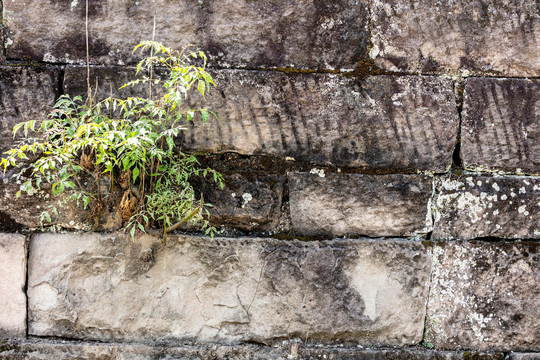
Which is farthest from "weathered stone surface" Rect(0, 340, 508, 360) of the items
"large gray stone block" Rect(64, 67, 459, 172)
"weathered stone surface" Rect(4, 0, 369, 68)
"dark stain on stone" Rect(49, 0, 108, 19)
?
"dark stain on stone" Rect(49, 0, 108, 19)

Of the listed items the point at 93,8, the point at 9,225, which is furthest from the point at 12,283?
the point at 93,8

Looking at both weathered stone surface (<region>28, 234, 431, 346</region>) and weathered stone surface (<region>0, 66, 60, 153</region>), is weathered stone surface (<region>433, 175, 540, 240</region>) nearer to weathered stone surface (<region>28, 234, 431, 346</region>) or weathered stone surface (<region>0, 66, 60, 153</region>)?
weathered stone surface (<region>28, 234, 431, 346</region>)

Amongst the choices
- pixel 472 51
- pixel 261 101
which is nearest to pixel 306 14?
pixel 261 101

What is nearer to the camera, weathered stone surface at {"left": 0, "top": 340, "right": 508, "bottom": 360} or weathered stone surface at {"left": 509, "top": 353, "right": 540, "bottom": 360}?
weathered stone surface at {"left": 0, "top": 340, "right": 508, "bottom": 360}

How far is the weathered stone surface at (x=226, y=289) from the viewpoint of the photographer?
202 centimetres

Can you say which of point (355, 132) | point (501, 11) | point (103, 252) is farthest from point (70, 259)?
point (501, 11)

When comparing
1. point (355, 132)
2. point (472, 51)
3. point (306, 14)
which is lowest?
point (355, 132)

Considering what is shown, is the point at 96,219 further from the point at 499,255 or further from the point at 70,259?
the point at 499,255

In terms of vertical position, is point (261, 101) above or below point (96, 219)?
above

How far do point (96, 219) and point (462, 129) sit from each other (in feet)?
5.30

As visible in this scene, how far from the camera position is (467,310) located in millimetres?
2102

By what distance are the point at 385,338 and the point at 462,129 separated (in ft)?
3.22

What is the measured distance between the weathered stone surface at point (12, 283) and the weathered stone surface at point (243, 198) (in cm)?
80

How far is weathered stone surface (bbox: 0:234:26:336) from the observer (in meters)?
1.99
